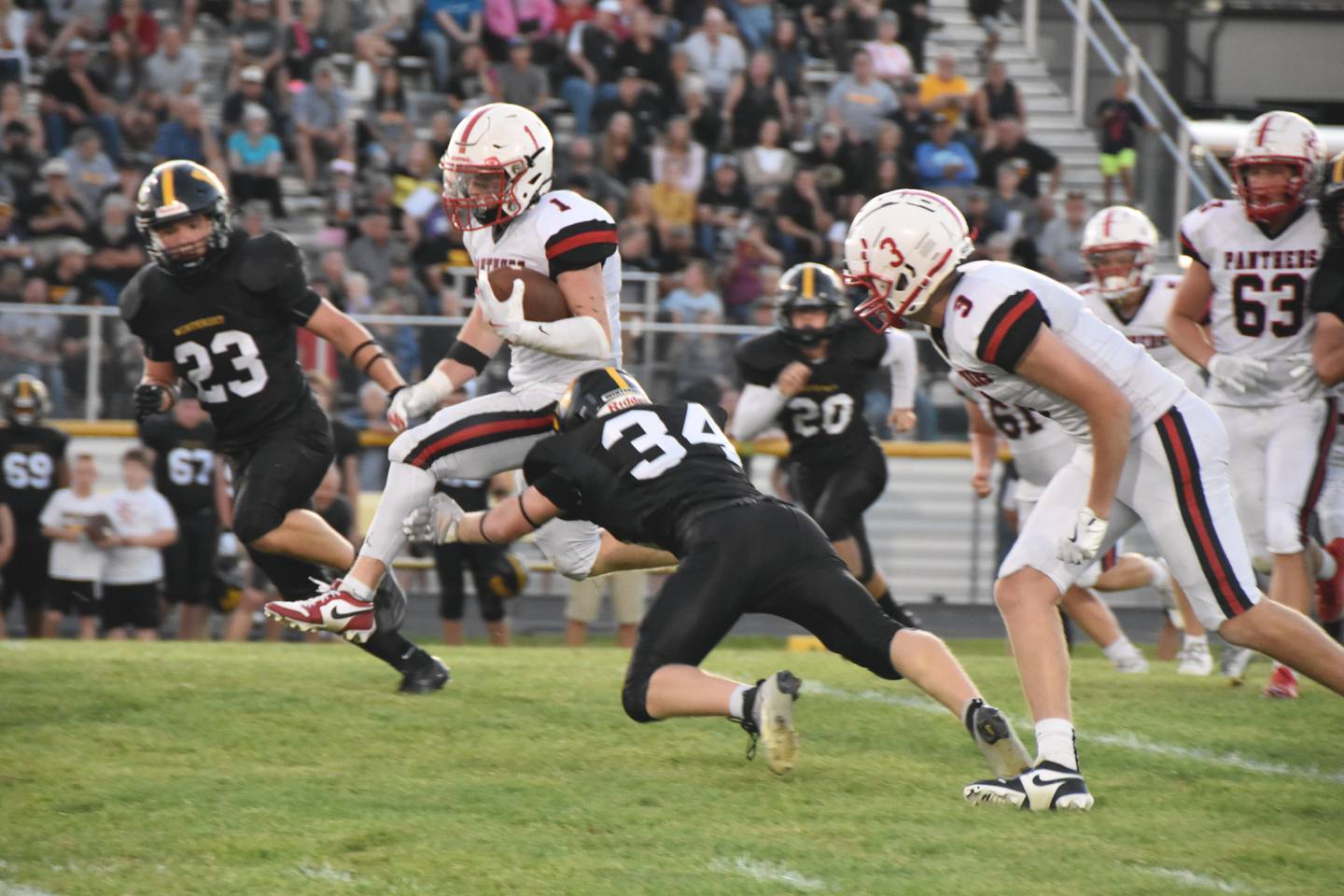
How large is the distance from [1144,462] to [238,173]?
9699 mm

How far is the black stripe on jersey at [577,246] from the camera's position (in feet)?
17.9

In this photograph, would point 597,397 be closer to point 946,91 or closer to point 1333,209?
point 1333,209

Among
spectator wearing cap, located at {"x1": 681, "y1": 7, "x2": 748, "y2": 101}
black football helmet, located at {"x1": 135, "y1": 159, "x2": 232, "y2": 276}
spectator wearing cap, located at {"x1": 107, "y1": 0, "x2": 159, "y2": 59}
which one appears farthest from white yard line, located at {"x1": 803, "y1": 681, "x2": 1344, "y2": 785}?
spectator wearing cap, located at {"x1": 107, "y1": 0, "x2": 159, "y2": 59}

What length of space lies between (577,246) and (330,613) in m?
1.39

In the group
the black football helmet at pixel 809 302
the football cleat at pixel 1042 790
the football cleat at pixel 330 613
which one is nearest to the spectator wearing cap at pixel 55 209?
the black football helmet at pixel 809 302

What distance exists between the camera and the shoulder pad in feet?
19.2

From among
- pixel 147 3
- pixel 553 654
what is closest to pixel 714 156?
pixel 147 3

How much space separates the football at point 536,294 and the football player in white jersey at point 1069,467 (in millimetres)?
1384

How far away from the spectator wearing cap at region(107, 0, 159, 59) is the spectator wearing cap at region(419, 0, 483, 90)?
2.14 metres

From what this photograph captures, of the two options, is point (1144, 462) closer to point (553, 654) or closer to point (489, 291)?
point (489, 291)

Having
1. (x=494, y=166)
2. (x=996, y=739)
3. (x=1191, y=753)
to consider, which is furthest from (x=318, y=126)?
(x=996, y=739)

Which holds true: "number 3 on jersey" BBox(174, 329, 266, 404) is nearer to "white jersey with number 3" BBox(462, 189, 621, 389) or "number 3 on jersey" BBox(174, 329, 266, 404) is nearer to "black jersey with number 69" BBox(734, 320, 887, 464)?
"white jersey with number 3" BBox(462, 189, 621, 389)

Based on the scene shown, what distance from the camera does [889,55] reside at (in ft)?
48.9

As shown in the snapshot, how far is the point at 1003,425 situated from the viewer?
767cm
